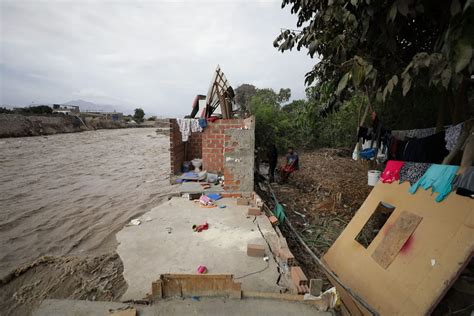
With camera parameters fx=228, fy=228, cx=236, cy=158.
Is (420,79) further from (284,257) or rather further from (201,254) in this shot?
(201,254)

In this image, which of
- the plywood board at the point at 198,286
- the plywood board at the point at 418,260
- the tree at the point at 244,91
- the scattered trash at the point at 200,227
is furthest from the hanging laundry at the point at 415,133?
the tree at the point at 244,91

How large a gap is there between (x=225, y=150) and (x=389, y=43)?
2934 millimetres

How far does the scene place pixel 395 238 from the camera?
286 centimetres

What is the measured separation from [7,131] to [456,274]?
25423 mm

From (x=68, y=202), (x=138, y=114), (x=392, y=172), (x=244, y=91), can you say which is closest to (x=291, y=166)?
(x=392, y=172)

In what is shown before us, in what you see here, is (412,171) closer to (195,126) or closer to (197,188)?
(197,188)

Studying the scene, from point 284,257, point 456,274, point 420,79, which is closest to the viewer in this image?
point 456,274

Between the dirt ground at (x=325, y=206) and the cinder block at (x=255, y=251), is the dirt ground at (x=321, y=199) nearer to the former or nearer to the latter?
the dirt ground at (x=325, y=206)

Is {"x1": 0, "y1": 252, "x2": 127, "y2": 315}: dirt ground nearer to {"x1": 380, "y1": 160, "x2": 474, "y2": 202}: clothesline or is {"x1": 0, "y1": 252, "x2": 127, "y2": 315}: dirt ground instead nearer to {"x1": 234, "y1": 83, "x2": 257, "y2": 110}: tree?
{"x1": 380, "y1": 160, "x2": 474, "y2": 202}: clothesline

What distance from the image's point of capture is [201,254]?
274 centimetres

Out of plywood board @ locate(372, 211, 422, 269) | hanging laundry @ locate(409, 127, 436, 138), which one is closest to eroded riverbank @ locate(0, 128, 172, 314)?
plywood board @ locate(372, 211, 422, 269)

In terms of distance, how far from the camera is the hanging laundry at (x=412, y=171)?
3143mm

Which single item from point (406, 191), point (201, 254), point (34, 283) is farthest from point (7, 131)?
point (406, 191)

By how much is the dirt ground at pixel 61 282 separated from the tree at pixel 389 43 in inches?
118
